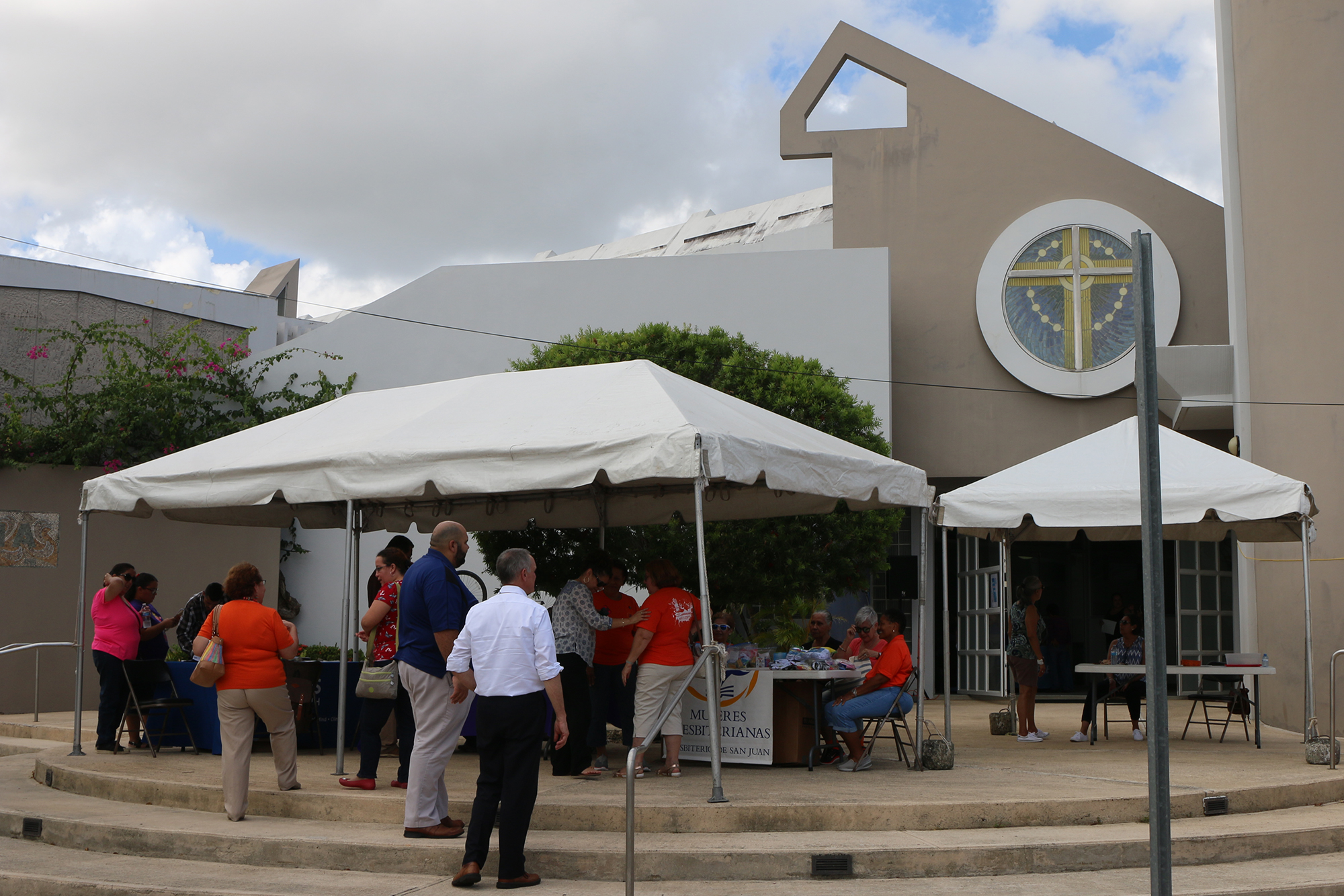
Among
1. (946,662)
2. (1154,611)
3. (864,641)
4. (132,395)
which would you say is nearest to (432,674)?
(1154,611)

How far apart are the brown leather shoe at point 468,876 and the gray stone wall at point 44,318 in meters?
15.2

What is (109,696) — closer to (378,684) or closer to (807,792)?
(378,684)

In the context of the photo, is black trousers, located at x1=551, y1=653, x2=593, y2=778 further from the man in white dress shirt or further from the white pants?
the man in white dress shirt

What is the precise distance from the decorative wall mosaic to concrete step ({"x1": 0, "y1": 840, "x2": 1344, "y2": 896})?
9.56 metres

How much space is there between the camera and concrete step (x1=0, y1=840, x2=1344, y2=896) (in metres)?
5.95

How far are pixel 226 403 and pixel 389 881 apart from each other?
14870 mm

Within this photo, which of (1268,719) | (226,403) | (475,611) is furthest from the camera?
(226,403)

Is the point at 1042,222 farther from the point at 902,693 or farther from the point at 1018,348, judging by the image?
the point at 902,693

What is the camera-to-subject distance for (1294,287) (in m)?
13.6

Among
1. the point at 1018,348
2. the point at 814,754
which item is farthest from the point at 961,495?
the point at 1018,348

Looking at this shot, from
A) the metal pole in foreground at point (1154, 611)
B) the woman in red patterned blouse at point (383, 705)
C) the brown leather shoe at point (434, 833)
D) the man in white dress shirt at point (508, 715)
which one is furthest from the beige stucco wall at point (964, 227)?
the metal pole in foreground at point (1154, 611)

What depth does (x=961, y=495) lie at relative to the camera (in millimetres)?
10336

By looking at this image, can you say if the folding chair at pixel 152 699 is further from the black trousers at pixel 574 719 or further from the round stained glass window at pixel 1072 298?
the round stained glass window at pixel 1072 298

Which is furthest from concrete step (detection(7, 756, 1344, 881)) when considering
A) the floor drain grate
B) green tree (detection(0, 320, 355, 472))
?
green tree (detection(0, 320, 355, 472))
